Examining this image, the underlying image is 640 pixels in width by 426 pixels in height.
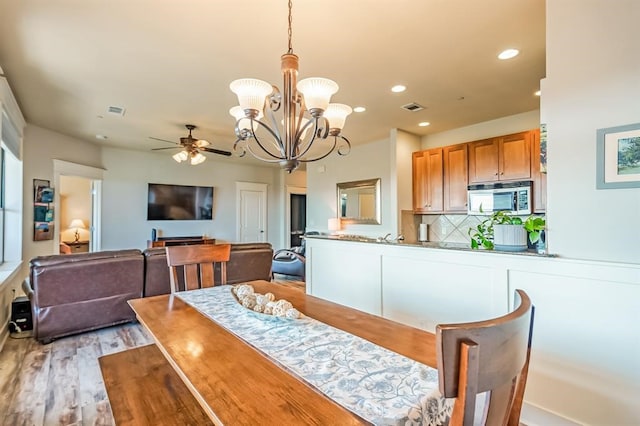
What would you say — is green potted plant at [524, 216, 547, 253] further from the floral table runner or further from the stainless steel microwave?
the stainless steel microwave

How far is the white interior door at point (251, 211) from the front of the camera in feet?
27.4

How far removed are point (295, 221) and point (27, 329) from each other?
6674 mm

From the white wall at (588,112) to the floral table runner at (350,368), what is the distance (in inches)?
56.6

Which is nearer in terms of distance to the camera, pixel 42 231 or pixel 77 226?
pixel 42 231

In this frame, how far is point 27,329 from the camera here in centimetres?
345

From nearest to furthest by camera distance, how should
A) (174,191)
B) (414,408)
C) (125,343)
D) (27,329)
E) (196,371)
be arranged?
(414,408) → (196,371) → (125,343) → (27,329) → (174,191)

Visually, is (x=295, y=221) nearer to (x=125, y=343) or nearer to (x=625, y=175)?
(x=125, y=343)

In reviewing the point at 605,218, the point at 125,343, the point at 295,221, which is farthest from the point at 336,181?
the point at 605,218

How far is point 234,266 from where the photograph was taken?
167 inches

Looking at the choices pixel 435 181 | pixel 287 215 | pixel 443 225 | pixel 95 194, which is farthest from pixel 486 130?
pixel 95 194

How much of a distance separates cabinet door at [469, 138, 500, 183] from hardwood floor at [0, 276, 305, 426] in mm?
4657

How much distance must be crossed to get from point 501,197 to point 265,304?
3.78 metres

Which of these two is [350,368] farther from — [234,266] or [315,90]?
[234,266]

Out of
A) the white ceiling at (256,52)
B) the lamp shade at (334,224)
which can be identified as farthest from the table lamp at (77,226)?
the lamp shade at (334,224)
